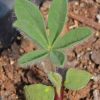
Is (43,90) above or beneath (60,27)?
beneath

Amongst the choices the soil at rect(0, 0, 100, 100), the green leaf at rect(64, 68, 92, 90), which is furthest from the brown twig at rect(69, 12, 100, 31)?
the green leaf at rect(64, 68, 92, 90)

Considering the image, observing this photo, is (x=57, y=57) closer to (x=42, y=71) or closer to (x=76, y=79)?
(x=76, y=79)

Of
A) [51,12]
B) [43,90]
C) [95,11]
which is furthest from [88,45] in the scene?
[51,12]

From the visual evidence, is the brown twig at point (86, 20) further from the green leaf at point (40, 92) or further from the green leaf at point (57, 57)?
the green leaf at point (57, 57)

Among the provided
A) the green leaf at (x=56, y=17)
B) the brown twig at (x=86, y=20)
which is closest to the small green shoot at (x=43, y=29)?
the green leaf at (x=56, y=17)

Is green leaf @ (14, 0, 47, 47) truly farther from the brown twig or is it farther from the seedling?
the brown twig

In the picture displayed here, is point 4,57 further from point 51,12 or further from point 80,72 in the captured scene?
point 51,12

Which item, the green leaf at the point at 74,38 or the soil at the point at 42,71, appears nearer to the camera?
the green leaf at the point at 74,38
